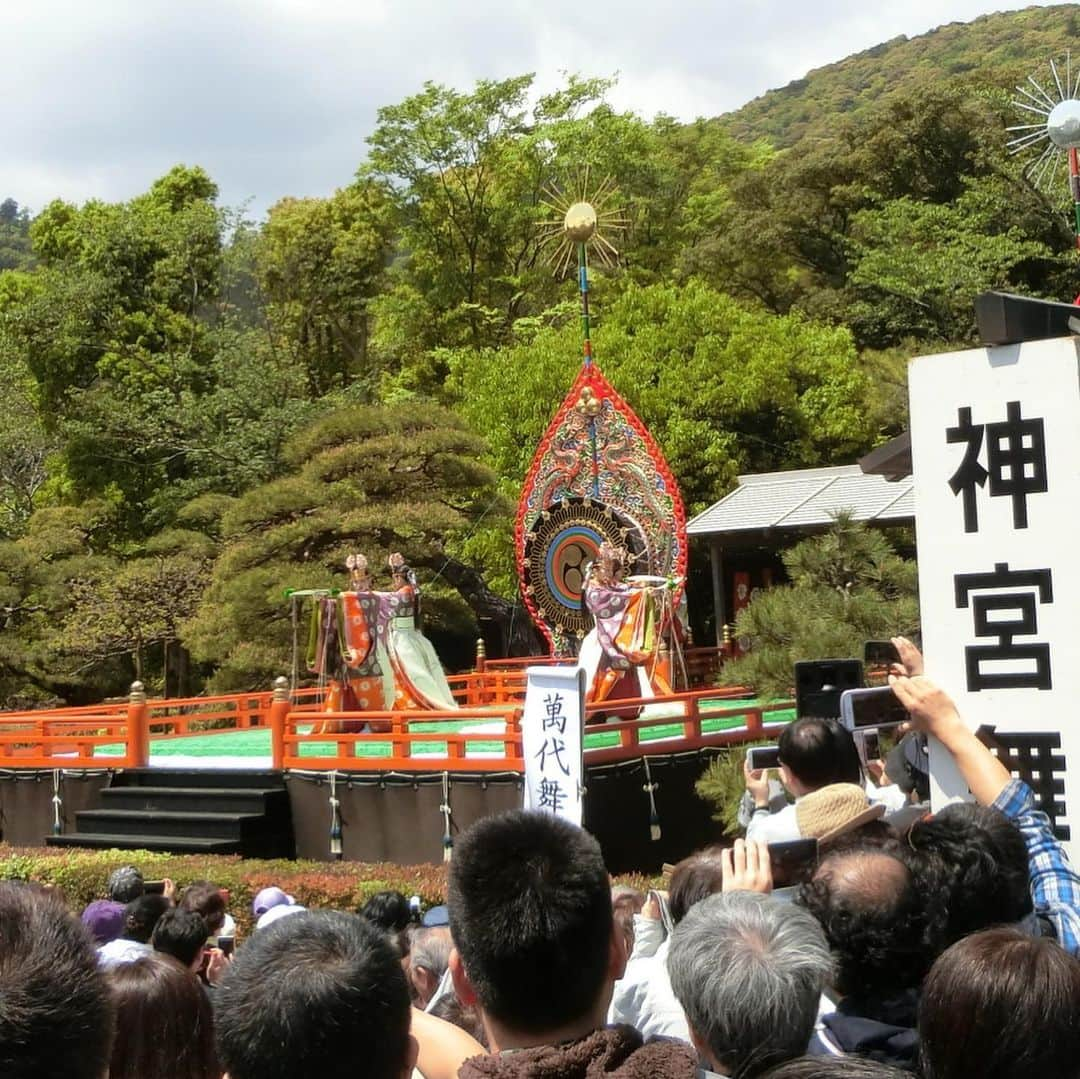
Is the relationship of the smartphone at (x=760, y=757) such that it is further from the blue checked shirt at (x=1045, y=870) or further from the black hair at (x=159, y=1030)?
the black hair at (x=159, y=1030)

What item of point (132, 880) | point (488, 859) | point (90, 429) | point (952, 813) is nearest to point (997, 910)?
point (952, 813)

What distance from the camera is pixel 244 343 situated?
2516 centimetres

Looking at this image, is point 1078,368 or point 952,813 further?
point 1078,368

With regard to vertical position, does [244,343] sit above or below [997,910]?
above

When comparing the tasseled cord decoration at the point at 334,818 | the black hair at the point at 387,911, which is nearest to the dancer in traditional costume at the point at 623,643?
the tasseled cord decoration at the point at 334,818

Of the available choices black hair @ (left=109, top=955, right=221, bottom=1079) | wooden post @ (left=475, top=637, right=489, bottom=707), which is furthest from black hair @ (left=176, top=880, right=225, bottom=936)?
wooden post @ (left=475, top=637, right=489, bottom=707)

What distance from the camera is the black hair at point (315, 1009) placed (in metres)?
1.86

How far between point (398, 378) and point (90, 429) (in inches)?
246

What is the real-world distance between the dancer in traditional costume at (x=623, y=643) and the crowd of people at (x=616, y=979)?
9328 mm

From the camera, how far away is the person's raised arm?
3031 millimetres

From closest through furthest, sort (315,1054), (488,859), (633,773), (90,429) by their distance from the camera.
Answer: (315,1054) < (488,859) < (633,773) < (90,429)

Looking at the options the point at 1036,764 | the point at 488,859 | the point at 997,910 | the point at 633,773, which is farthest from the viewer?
the point at 633,773

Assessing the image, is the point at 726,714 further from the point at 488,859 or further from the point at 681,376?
the point at 681,376

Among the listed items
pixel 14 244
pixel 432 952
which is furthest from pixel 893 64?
pixel 432 952
